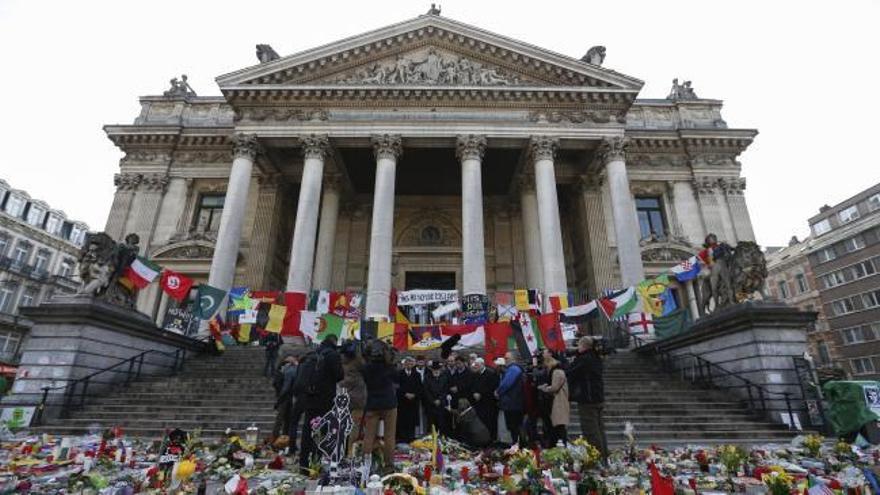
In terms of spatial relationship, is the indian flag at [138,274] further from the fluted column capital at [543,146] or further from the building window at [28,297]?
the building window at [28,297]

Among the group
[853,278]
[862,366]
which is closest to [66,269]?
[862,366]

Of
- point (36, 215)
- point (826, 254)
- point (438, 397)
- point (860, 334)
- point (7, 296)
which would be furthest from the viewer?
point (826, 254)

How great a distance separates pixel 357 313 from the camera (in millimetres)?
15617

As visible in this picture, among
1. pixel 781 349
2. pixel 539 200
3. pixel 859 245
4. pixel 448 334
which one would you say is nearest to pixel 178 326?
pixel 448 334

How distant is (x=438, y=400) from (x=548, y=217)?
1157 centimetres

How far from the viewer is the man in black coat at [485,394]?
739 cm

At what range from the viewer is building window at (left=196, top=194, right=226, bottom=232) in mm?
21953

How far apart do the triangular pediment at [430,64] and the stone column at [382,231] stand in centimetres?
303

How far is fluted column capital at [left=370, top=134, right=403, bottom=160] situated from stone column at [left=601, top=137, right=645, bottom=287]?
8972 millimetres

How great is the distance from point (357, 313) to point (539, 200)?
8.65 metres

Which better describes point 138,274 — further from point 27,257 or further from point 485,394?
point 27,257

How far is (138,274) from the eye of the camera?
1197 centimetres

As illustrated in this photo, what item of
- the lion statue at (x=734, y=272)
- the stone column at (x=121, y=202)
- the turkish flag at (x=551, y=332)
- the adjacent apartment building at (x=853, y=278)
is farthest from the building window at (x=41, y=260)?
the adjacent apartment building at (x=853, y=278)

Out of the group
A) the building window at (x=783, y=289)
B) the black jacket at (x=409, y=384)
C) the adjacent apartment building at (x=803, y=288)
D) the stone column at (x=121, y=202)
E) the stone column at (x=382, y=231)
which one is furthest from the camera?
the building window at (x=783, y=289)
